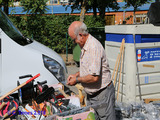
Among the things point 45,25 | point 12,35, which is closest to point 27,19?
point 45,25

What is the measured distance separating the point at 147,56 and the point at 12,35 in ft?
8.92

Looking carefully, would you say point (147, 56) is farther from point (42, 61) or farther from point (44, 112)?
point (44, 112)

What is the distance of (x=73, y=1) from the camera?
53.6ft

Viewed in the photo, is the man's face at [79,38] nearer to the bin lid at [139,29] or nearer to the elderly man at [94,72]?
the elderly man at [94,72]

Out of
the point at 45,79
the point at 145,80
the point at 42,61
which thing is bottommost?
the point at 145,80

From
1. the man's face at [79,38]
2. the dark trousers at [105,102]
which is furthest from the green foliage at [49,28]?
the man's face at [79,38]

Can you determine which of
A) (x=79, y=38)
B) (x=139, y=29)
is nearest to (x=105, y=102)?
(x=79, y=38)

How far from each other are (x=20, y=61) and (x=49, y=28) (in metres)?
9.66

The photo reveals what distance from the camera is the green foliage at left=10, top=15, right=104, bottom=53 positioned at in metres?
12.4

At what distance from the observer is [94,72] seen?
2727 mm

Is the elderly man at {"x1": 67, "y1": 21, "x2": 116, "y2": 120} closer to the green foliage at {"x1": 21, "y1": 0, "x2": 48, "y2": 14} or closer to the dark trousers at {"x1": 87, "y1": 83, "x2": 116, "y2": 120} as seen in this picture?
the dark trousers at {"x1": 87, "y1": 83, "x2": 116, "y2": 120}

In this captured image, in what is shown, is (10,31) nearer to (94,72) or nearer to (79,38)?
(79,38)

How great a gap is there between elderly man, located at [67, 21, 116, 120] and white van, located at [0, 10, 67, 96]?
0.94m

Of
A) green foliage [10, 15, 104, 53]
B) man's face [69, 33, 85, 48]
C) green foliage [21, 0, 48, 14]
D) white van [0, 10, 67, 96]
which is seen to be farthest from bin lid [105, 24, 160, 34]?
green foliage [10, 15, 104, 53]
